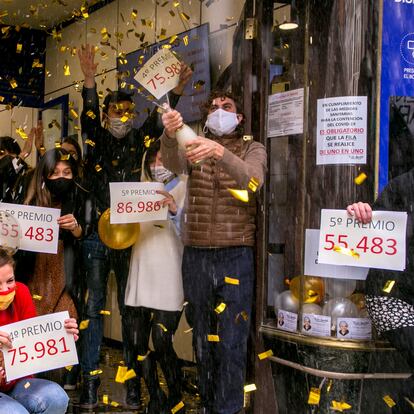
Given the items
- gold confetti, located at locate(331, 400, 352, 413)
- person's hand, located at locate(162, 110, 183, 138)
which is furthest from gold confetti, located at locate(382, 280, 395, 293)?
person's hand, located at locate(162, 110, 183, 138)

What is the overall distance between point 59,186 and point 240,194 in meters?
1.18

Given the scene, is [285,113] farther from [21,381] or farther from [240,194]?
[21,381]

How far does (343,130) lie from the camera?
13.7ft

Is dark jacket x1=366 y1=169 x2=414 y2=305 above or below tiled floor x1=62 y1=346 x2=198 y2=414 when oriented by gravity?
above

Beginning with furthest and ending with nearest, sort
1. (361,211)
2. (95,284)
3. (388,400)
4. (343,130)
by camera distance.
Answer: (95,284) → (343,130) → (388,400) → (361,211)

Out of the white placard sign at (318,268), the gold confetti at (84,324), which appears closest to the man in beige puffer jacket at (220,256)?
the white placard sign at (318,268)

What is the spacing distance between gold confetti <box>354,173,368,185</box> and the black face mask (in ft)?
5.86

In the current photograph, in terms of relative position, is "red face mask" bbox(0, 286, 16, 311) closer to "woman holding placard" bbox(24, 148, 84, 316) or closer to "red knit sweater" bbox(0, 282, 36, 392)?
"red knit sweater" bbox(0, 282, 36, 392)

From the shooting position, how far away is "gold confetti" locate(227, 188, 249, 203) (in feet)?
14.5

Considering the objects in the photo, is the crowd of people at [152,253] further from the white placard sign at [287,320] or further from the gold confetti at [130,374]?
the white placard sign at [287,320]

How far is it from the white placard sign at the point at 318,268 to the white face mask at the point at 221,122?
0.74m

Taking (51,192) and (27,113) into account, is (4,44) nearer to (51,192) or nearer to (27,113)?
(27,113)

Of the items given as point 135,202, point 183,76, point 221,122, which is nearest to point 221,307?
point 135,202

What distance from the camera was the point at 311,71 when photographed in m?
4.37
